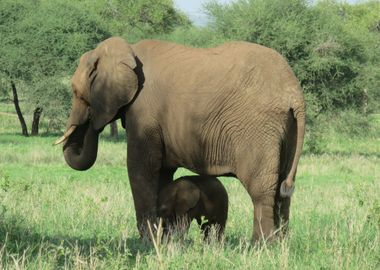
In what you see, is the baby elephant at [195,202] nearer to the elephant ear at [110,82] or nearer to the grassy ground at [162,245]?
the grassy ground at [162,245]

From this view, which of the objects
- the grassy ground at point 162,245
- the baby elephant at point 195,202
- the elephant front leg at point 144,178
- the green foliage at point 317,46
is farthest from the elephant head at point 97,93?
the green foliage at point 317,46

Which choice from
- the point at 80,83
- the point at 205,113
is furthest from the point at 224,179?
the point at 205,113

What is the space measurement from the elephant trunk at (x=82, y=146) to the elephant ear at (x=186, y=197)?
162cm

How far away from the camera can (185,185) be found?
306 inches

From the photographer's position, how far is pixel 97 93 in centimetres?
859

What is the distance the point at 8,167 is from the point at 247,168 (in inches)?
538

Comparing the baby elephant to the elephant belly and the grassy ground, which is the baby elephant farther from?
the grassy ground

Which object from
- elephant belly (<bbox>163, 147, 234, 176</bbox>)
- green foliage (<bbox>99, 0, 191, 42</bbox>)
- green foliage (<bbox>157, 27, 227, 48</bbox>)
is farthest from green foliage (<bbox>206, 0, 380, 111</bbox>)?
green foliage (<bbox>99, 0, 191, 42</bbox>)

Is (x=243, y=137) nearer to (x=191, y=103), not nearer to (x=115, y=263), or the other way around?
(x=191, y=103)

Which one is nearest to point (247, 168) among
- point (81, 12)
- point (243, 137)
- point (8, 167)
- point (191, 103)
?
point (243, 137)

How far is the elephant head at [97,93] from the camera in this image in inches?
324

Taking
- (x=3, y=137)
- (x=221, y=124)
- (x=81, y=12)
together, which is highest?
(x=81, y=12)

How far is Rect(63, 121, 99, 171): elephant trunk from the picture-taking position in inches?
357

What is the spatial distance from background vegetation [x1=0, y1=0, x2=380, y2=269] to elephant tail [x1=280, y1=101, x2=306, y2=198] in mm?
476
